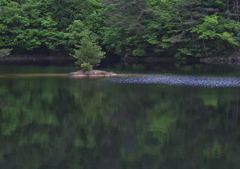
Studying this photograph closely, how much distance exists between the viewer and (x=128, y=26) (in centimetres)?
6062

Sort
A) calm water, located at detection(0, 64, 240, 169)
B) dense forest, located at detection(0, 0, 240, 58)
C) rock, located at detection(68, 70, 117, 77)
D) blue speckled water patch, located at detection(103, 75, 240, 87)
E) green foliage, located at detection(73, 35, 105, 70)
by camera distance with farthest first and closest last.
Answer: dense forest, located at detection(0, 0, 240, 58) → green foliage, located at detection(73, 35, 105, 70) → rock, located at detection(68, 70, 117, 77) → blue speckled water patch, located at detection(103, 75, 240, 87) → calm water, located at detection(0, 64, 240, 169)

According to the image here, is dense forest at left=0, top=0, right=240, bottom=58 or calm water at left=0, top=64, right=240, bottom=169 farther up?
dense forest at left=0, top=0, right=240, bottom=58

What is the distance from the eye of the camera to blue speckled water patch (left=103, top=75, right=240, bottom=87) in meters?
32.2

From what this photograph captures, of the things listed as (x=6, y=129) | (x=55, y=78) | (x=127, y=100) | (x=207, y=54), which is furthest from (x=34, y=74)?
(x=207, y=54)

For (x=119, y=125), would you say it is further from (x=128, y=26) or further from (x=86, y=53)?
(x=128, y=26)

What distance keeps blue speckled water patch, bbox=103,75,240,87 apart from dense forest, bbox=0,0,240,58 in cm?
1825

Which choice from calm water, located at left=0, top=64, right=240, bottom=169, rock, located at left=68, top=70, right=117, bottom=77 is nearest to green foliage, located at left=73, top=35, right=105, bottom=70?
rock, located at left=68, top=70, right=117, bottom=77

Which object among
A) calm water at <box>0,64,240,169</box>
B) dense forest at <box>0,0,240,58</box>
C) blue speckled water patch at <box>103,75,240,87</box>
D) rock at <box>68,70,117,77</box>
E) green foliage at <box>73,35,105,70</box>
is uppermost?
dense forest at <box>0,0,240,58</box>

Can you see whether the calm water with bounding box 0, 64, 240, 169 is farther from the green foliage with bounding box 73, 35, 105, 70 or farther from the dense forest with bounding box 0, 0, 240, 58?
the dense forest with bounding box 0, 0, 240, 58

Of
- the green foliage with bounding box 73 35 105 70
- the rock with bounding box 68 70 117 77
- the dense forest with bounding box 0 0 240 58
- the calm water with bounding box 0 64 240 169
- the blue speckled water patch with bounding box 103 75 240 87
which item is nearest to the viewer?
the calm water with bounding box 0 64 240 169

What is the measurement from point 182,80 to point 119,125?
57.7 ft

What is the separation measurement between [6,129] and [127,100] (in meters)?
9.40

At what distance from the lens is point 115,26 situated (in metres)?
63.1

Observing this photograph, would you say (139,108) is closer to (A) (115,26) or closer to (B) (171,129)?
(B) (171,129)
